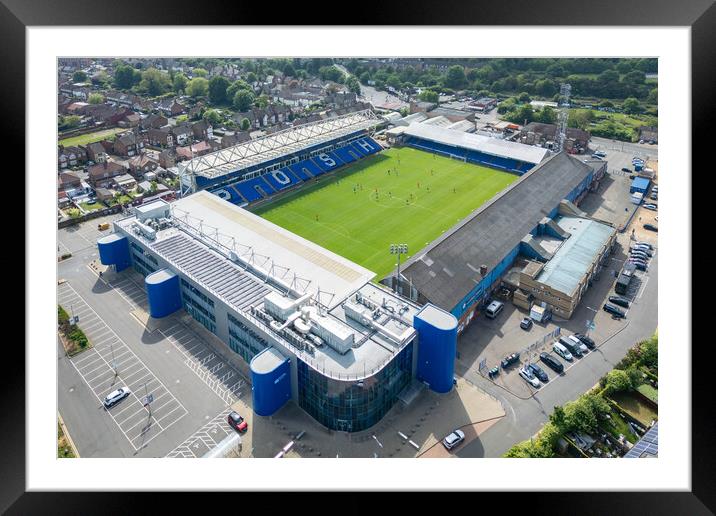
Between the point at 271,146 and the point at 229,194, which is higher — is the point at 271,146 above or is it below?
above

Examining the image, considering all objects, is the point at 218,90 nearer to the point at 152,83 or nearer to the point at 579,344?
the point at 152,83

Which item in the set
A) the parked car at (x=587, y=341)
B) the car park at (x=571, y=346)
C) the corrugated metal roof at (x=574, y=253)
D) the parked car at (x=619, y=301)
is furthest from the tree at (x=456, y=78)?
the car park at (x=571, y=346)

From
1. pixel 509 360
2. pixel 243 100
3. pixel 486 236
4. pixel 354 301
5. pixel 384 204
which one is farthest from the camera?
pixel 243 100

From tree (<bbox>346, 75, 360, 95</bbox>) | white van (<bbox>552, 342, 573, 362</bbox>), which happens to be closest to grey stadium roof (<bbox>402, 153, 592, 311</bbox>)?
white van (<bbox>552, 342, 573, 362</bbox>)

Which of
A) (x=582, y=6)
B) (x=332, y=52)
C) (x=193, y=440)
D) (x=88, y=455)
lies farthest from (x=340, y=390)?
(x=582, y=6)

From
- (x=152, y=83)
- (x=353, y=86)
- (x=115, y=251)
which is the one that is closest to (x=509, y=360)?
(x=115, y=251)
